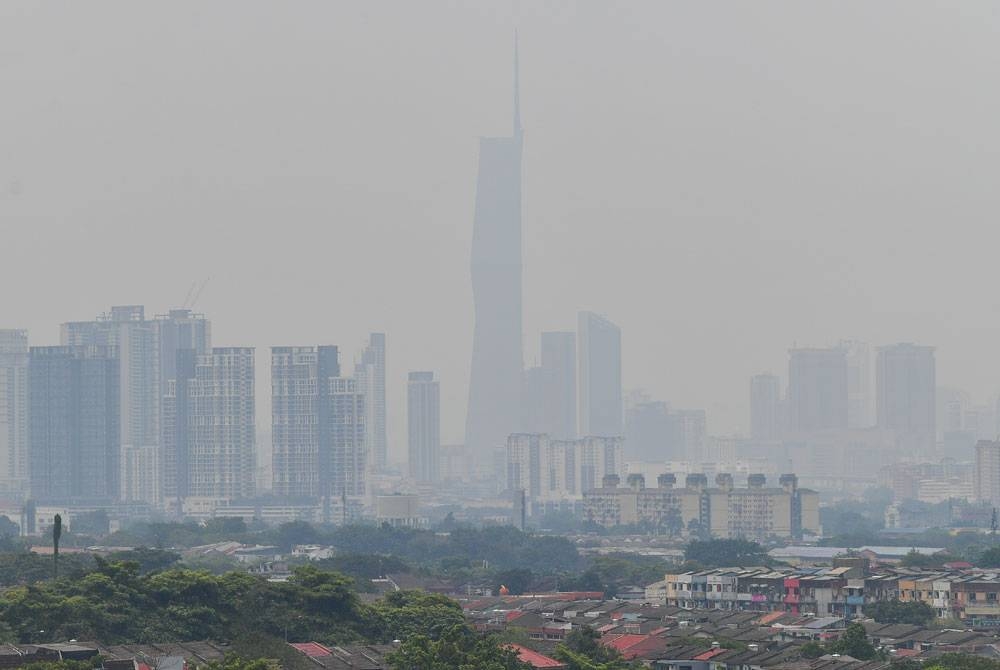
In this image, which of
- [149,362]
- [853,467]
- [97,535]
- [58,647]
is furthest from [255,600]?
[853,467]

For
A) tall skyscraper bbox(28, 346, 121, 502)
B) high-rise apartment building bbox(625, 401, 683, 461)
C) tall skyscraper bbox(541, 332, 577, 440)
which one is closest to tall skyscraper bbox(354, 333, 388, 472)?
tall skyscraper bbox(541, 332, 577, 440)

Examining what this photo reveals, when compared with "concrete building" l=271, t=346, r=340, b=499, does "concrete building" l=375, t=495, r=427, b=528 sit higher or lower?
lower

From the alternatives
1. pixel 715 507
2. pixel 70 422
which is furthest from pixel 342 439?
pixel 715 507

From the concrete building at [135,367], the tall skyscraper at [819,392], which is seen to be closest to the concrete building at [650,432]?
the tall skyscraper at [819,392]

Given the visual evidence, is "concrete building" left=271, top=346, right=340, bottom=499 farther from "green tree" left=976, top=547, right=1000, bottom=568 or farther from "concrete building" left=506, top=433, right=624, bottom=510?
"green tree" left=976, top=547, right=1000, bottom=568

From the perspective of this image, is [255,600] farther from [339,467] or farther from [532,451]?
[532,451]
